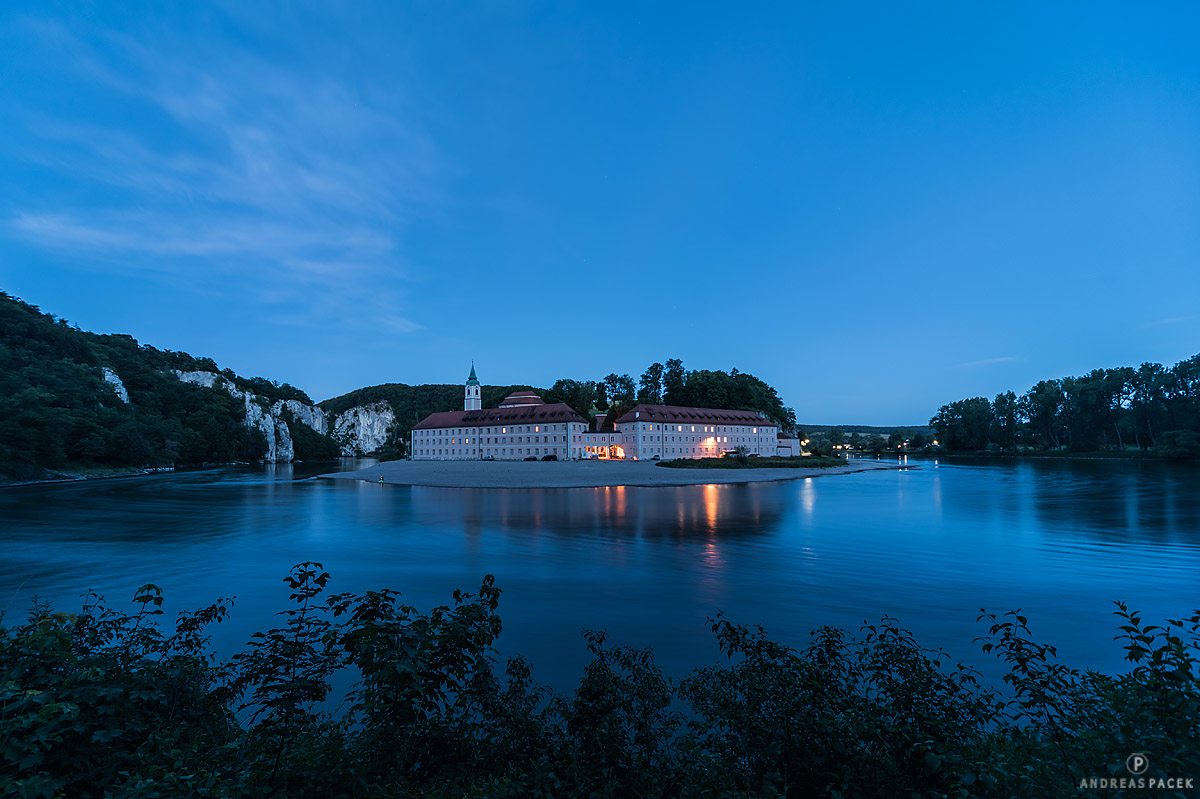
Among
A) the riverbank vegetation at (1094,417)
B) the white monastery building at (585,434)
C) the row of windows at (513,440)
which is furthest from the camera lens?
the riverbank vegetation at (1094,417)

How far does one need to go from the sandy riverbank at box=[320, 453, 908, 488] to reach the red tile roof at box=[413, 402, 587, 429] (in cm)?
2120

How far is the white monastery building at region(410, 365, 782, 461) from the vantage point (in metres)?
98.1

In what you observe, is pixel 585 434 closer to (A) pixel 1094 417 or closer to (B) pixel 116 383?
(B) pixel 116 383

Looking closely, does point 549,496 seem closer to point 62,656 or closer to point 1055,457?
point 62,656

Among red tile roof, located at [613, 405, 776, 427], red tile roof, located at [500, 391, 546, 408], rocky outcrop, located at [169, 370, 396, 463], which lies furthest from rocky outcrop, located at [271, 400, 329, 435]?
red tile roof, located at [613, 405, 776, 427]

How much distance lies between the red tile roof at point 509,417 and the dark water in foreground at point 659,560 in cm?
5806

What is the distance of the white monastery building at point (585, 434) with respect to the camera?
9806 cm

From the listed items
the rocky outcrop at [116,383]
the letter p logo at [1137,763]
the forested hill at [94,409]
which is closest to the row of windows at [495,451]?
the forested hill at [94,409]

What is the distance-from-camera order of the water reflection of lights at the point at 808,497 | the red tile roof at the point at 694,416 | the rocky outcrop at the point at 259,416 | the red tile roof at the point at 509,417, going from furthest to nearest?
the rocky outcrop at the point at 259,416 < the red tile roof at the point at 509,417 < the red tile roof at the point at 694,416 < the water reflection of lights at the point at 808,497

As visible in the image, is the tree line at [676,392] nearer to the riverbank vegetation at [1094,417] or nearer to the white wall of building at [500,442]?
the white wall of building at [500,442]

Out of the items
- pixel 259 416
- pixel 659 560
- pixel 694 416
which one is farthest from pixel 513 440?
pixel 659 560

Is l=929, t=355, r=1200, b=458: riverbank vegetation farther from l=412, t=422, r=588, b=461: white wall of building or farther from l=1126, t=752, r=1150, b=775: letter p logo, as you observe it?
l=1126, t=752, r=1150, b=775: letter p logo

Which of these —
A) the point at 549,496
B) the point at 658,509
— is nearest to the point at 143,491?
the point at 549,496

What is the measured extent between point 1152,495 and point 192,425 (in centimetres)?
15038
